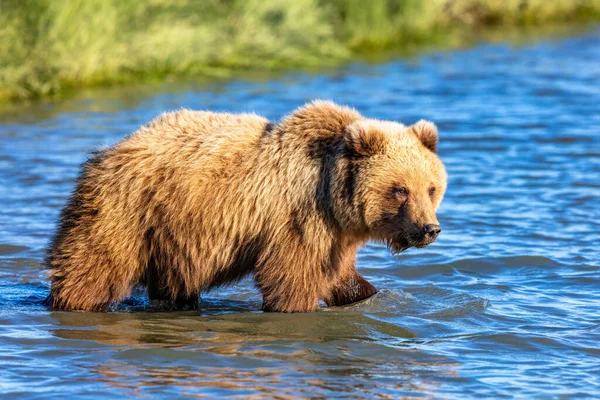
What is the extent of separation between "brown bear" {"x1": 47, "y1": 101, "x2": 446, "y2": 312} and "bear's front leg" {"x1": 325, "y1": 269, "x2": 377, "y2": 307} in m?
0.26

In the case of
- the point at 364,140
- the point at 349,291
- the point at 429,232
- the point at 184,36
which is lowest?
the point at 349,291

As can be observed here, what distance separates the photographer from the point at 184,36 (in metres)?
16.2

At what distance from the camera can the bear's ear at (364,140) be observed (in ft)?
19.9

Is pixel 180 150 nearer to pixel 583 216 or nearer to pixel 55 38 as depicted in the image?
pixel 583 216

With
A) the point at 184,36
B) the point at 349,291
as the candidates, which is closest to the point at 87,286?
the point at 349,291

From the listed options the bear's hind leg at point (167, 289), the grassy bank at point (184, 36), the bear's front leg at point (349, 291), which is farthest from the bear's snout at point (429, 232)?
the grassy bank at point (184, 36)

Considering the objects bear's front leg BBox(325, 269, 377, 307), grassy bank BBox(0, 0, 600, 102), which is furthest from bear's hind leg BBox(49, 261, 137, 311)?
grassy bank BBox(0, 0, 600, 102)

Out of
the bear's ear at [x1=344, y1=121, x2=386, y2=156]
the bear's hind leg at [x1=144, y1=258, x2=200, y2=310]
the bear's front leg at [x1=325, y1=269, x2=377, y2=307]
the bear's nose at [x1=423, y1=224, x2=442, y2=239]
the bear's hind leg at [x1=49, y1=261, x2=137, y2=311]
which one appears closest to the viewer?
the bear's nose at [x1=423, y1=224, x2=442, y2=239]

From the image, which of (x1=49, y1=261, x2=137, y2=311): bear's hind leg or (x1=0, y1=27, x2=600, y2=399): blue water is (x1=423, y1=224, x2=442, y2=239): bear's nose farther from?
(x1=49, y1=261, x2=137, y2=311): bear's hind leg

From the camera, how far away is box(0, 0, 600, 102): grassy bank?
13.9 m

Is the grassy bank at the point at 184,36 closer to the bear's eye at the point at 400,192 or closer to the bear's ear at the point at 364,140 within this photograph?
the bear's ear at the point at 364,140

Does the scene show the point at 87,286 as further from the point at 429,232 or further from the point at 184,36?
the point at 184,36

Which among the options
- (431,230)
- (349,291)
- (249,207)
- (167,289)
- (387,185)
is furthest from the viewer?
(349,291)

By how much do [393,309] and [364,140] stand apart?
1.29 m
